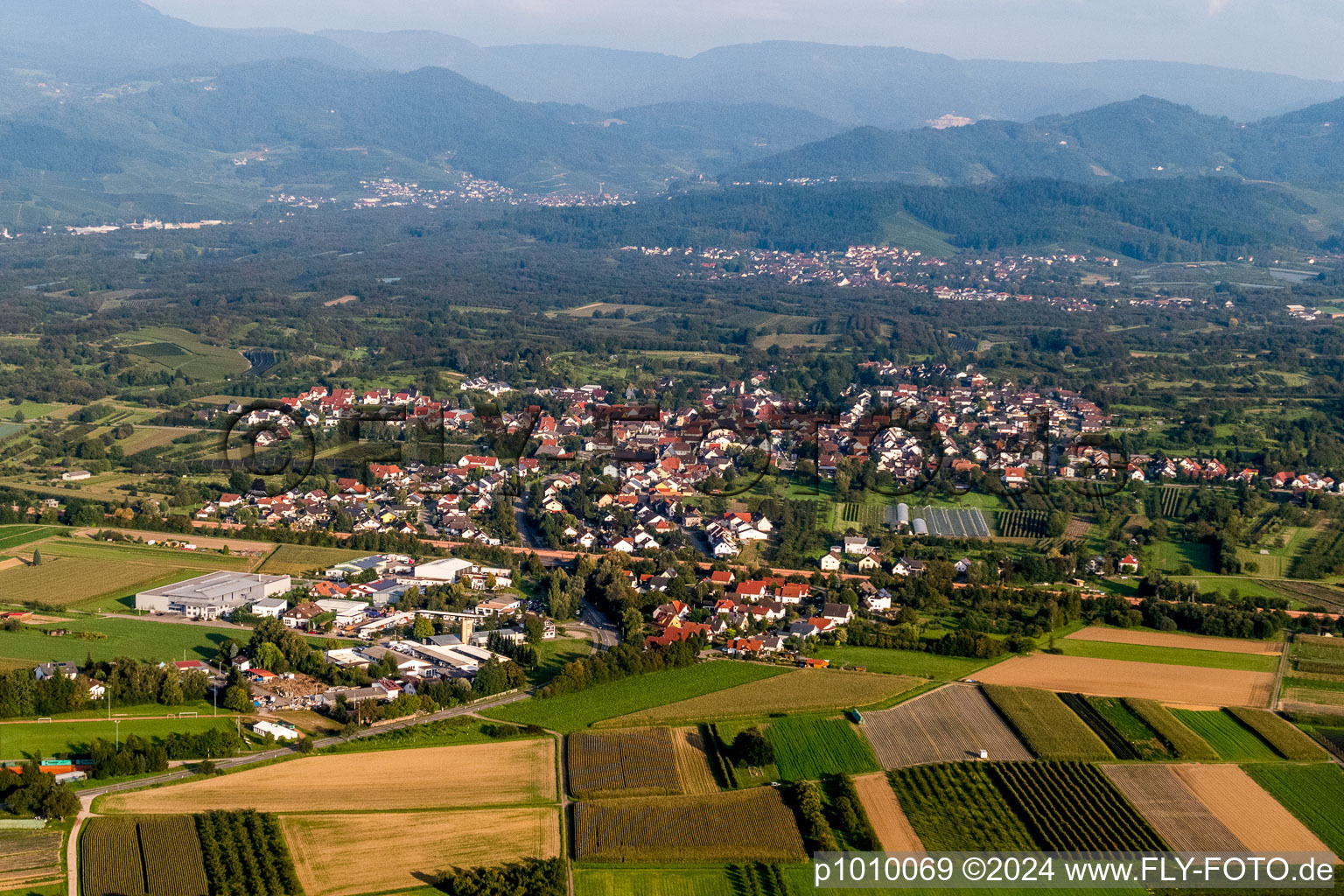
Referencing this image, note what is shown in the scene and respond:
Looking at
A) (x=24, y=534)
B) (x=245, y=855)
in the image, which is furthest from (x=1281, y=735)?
(x=24, y=534)

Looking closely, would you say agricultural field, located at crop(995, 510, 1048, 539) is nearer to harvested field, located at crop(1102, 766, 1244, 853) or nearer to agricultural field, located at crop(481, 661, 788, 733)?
agricultural field, located at crop(481, 661, 788, 733)

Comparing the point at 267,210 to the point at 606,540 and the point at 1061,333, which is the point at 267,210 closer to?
the point at 1061,333

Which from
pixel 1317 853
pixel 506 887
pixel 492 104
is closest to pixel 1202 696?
pixel 1317 853

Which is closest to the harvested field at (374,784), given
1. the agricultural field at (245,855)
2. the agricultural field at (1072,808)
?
the agricultural field at (245,855)

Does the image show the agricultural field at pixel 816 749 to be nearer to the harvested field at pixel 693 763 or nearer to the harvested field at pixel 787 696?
the harvested field at pixel 787 696

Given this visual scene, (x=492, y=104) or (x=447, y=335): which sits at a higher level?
(x=492, y=104)

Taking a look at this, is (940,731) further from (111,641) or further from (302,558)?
(302,558)

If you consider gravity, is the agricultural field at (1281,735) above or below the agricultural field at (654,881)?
above
